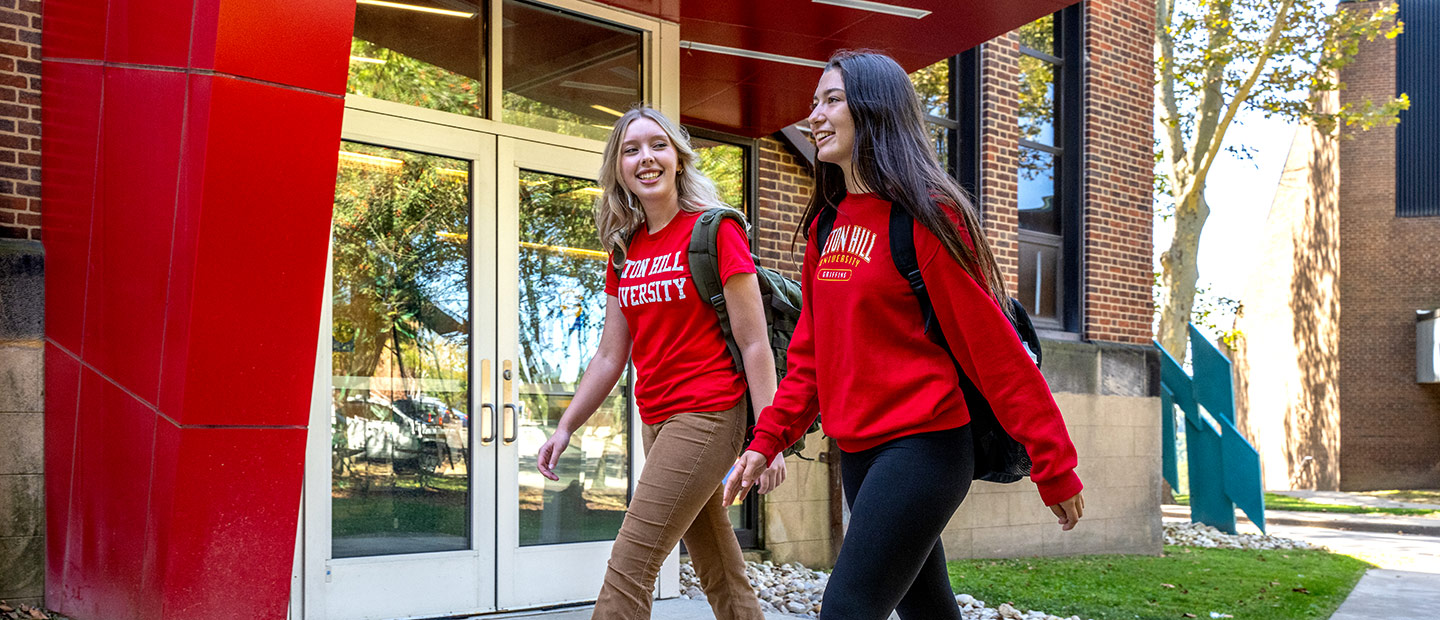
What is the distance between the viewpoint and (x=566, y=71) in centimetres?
639

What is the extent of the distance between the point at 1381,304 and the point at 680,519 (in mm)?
33348

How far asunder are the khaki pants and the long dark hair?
106cm

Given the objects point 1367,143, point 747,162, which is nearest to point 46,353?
point 747,162

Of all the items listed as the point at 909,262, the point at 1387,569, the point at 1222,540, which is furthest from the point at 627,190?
the point at 1222,540

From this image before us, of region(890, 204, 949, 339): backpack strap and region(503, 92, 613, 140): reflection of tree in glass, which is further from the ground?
region(503, 92, 613, 140): reflection of tree in glass

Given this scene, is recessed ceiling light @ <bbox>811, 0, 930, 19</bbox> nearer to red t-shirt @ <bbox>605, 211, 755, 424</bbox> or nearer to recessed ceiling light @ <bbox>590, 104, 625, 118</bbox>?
recessed ceiling light @ <bbox>590, 104, 625, 118</bbox>

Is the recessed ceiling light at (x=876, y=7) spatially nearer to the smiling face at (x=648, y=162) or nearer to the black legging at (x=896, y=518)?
the smiling face at (x=648, y=162)

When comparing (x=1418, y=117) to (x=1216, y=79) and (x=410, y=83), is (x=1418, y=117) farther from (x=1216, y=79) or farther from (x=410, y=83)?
(x=410, y=83)

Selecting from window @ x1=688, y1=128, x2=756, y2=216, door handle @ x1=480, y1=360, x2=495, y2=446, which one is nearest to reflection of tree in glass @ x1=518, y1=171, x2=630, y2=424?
door handle @ x1=480, y1=360, x2=495, y2=446

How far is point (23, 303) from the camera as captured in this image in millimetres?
5086

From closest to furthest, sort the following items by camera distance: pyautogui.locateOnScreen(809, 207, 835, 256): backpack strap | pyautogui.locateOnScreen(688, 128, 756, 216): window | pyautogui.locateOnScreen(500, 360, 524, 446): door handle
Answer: pyautogui.locateOnScreen(809, 207, 835, 256): backpack strap, pyautogui.locateOnScreen(500, 360, 524, 446): door handle, pyautogui.locateOnScreen(688, 128, 756, 216): window

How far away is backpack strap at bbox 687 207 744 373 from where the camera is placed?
371 cm

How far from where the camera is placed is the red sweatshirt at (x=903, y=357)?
268 centimetres

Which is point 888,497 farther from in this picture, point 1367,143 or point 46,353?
point 1367,143
